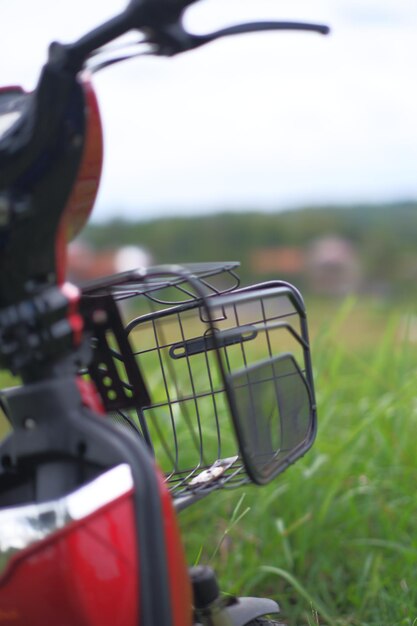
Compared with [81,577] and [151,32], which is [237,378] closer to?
[81,577]

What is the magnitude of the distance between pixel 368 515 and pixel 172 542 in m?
1.33

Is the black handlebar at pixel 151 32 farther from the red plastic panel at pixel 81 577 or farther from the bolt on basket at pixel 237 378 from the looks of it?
the red plastic panel at pixel 81 577

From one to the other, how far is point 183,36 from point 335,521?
5.08 ft

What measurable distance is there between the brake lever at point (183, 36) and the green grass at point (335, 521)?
1164mm

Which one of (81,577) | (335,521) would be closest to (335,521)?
(335,521)

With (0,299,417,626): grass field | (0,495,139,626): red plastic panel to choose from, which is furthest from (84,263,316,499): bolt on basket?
(0,299,417,626): grass field

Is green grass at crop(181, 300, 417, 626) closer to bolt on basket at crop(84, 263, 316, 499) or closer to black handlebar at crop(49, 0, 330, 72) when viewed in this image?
bolt on basket at crop(84, 263, 316, 499)

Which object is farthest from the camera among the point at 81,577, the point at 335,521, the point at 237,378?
the point at 335,521

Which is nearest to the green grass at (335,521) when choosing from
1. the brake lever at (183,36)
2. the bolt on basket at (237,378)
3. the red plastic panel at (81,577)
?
the bolt on basket at (237,378)

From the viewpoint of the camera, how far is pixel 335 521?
2225 millimetres

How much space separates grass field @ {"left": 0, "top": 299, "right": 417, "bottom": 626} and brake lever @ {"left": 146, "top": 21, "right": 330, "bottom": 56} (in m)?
1.07

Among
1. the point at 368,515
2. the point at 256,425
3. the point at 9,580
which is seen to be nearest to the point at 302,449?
the point at 256,425

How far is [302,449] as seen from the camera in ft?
4.02

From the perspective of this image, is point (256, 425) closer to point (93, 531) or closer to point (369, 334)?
point (93, 531)
